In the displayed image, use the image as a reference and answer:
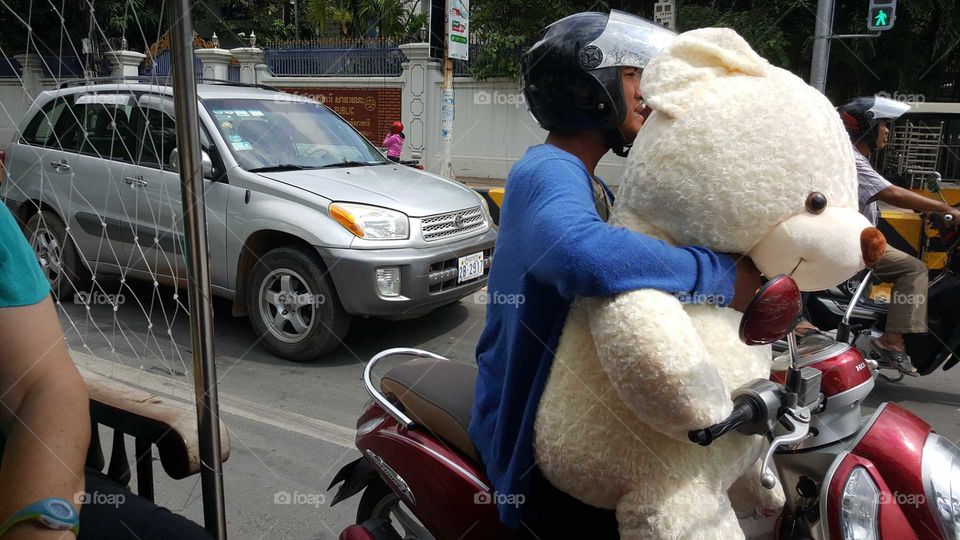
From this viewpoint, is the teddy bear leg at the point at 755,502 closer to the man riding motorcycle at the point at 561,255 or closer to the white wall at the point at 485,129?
the man riding motorcycle at the point at 561,255

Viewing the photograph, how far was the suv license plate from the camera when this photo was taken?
470 centimetres

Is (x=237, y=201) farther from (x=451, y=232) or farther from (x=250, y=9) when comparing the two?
(x=250, y=9)

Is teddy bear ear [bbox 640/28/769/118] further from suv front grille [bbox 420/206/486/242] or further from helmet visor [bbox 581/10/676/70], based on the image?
suv front grille [bbox 420/206/486/242]

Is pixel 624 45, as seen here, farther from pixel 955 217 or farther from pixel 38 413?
pixel 955 217

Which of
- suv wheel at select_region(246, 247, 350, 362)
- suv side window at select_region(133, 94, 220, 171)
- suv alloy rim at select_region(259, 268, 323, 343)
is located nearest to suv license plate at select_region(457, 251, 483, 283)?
suv wheel at select_region(246, 247, 350, 362)

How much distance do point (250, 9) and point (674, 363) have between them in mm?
22330

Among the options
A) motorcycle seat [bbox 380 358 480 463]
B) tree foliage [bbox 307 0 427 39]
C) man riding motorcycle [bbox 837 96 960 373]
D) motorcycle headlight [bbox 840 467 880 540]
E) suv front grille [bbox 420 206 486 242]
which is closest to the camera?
motorcycle headlight [bbox 840 467 880 540]

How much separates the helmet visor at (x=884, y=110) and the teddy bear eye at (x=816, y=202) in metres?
3.19

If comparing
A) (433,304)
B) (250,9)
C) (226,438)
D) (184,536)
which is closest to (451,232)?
(433,304)

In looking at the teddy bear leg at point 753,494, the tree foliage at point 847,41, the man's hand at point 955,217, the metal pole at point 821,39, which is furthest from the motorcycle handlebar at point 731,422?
the tree foliage at point 847,41

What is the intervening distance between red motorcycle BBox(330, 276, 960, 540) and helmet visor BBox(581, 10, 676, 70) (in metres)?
0.66

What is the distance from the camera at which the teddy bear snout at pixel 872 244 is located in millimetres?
1243

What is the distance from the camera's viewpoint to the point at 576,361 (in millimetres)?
1321

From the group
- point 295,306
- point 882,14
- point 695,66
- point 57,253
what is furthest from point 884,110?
point 57,253
